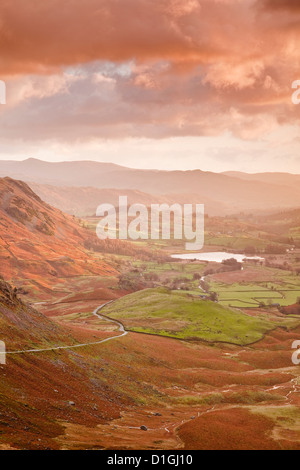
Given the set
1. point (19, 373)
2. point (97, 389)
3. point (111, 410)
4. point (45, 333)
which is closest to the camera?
point (19, 373)

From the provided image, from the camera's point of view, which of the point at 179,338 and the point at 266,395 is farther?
the point at 179,338

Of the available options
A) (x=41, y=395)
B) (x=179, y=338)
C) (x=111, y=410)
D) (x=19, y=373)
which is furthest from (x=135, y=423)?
(x=179, y=338)

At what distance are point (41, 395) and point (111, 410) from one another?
1634cm

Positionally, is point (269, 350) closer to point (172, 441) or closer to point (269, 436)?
point (269, 436)

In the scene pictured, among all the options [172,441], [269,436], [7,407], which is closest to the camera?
[7,407]

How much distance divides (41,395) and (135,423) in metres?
17.9

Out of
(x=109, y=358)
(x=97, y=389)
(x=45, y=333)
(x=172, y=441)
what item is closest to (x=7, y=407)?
(x=172, y=441)

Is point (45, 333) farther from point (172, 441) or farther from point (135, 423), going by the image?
point (172, 441)

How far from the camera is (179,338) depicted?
7279 inches

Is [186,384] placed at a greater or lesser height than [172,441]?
lesser

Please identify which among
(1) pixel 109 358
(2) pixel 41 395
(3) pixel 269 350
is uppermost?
(2) pixel 41 395

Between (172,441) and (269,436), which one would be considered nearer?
(172,441)

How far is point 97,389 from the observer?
96.1 meters
